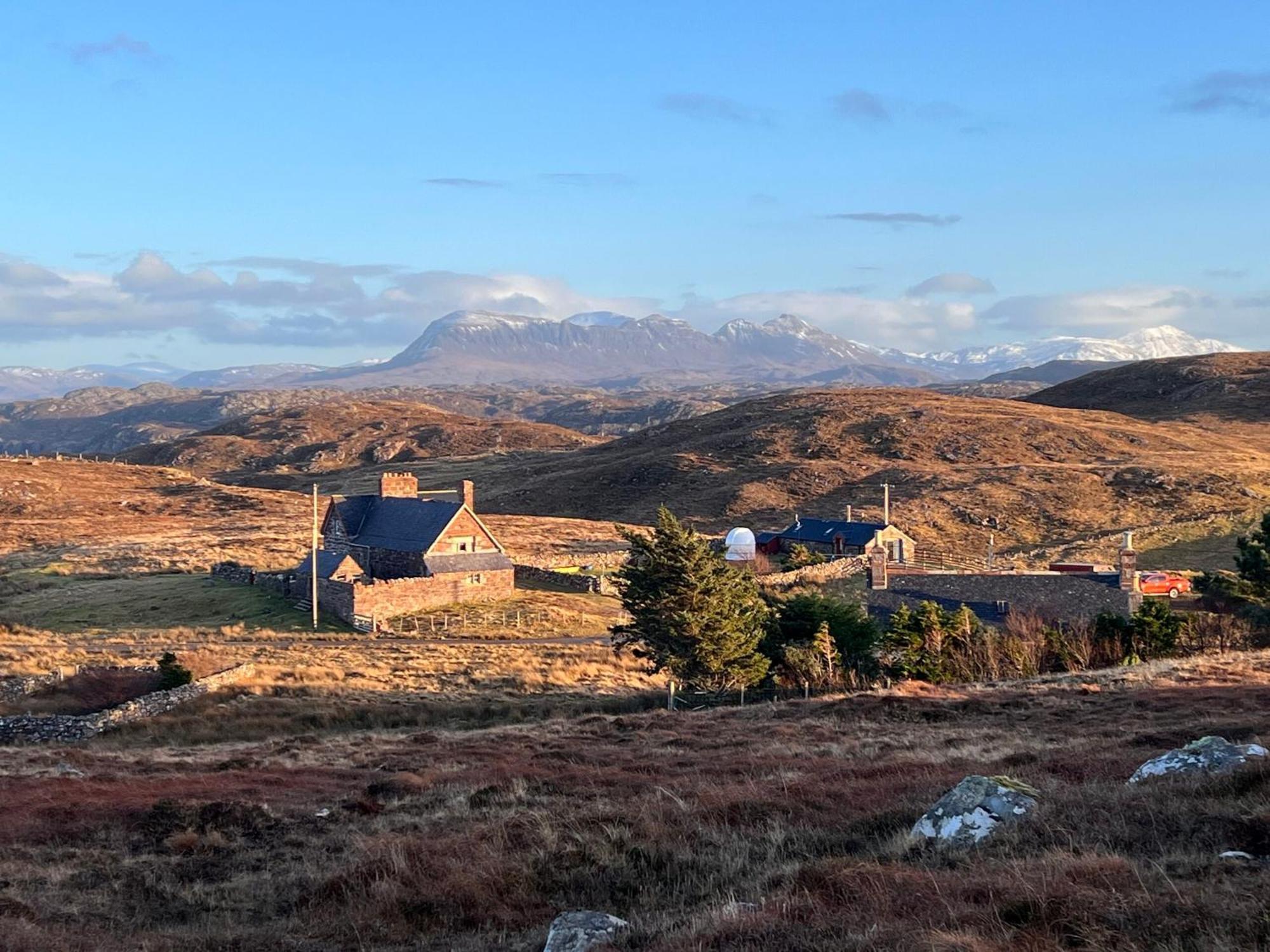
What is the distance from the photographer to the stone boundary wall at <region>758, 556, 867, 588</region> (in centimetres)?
6134

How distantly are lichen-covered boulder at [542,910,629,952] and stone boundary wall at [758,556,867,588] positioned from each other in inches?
2065

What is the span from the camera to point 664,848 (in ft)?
37.5

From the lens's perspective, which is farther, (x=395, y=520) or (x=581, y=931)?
(x=395, y=520)

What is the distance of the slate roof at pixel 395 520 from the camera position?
5291 cm

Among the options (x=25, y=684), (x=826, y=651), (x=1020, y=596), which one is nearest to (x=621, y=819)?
(x=826, y=651)

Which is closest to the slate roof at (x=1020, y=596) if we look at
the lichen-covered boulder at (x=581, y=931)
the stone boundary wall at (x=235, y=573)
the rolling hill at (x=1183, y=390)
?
the stone boundary wall at (x=235, y=573)

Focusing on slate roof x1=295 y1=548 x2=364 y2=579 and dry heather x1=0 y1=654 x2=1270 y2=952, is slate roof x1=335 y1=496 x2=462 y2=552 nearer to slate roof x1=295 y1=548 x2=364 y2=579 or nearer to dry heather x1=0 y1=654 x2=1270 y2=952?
slate roof x1=295 y1=548 x2=364 y2=579

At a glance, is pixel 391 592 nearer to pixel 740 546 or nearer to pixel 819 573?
pixel 740 546

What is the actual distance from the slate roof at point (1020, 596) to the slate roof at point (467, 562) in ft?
67.4

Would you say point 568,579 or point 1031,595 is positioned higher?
point 1031,595

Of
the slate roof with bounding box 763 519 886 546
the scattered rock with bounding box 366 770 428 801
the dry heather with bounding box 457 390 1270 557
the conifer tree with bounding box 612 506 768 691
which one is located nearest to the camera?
the scattered rock with bounding box 366 770 428 801

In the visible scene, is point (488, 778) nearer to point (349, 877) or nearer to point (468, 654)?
point (349, 877)

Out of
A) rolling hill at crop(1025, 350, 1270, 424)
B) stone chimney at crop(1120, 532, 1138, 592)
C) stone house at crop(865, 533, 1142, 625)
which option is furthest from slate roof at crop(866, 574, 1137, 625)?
rolling hill at crop(1025, 350, 1270, 424)

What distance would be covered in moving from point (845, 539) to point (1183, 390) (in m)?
128
